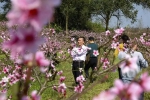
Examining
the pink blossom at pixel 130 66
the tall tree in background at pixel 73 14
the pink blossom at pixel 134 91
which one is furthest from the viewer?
the tall tree in background at pixel 73 14

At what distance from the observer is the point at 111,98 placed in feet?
2.45

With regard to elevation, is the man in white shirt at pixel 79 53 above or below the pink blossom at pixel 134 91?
below

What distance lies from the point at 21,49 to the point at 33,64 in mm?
80

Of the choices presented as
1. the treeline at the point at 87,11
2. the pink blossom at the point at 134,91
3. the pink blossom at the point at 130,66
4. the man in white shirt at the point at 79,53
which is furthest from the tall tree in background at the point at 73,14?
the pink blossom at the point at 134,91

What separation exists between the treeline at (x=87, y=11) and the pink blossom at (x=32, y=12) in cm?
3595

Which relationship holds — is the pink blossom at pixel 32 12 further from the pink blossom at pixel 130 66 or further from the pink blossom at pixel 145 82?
the pink blossom at pixel 130 66

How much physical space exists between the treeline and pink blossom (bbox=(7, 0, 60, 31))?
1415 inches

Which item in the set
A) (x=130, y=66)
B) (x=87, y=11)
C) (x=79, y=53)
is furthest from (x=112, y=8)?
(x=130, y=66)

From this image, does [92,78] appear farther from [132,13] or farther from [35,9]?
[132,13]

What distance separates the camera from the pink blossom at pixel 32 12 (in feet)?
2.04

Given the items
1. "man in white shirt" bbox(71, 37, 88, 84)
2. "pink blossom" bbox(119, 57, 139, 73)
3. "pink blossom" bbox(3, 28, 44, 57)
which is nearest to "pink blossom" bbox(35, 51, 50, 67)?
"pink blossom" bbox(3, 28, 44, 57)

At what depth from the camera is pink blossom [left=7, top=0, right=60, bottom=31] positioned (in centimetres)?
62

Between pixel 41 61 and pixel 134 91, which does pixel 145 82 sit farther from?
pixel 41 61

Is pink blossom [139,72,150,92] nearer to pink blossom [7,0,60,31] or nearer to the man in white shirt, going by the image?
pink blossom [7,0,60,31]
